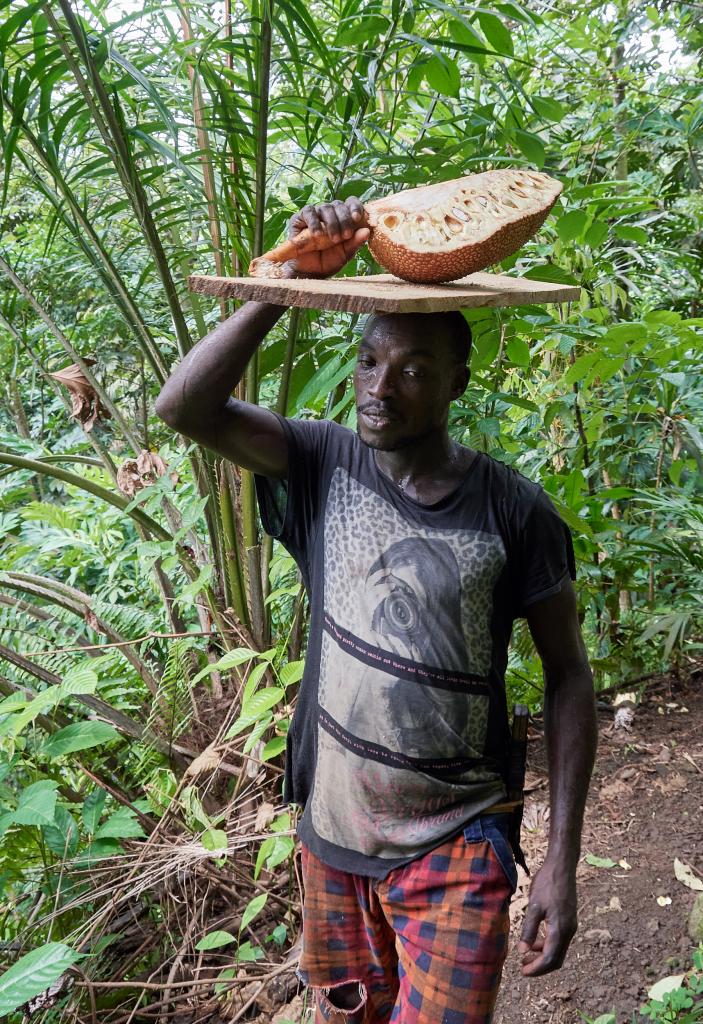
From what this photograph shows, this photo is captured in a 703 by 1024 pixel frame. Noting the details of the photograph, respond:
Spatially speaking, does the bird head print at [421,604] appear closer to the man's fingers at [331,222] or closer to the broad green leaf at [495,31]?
the man's fingers at [331,222]

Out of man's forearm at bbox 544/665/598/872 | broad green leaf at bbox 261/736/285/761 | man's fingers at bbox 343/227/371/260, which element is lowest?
broad green leaf at bbox 261/736/285/761

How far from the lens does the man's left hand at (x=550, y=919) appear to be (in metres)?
1.25

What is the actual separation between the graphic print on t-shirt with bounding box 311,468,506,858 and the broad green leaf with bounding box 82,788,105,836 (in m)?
1.08

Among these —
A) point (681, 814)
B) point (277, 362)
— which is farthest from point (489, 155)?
point (681, 814)

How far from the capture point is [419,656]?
3.99ft

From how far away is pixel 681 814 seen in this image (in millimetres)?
2729

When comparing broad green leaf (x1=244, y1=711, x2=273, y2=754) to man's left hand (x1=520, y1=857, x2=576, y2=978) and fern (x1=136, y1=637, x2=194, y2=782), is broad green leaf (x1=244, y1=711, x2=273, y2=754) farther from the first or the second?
man's left hand (x1=520, y1=857, x2=576, y2=978)

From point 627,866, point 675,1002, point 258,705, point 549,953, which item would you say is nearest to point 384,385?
point 549,953

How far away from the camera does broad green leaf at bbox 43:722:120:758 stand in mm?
1943

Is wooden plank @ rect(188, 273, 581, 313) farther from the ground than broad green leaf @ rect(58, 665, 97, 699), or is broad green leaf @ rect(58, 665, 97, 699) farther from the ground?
wooden plank @ rect(188, 273, 581, 313)

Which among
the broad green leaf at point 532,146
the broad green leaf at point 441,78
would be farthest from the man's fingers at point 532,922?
the broad green leaf at point 441,78

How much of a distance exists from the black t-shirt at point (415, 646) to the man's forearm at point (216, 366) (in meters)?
0.25

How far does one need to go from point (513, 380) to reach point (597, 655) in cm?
132

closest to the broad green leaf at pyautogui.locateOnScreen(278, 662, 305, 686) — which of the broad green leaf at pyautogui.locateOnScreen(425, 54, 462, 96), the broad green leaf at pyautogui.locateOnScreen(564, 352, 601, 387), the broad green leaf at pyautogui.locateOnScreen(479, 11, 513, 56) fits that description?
the broad green leaf at pyautogui.locateOnScreen(564, 352, 601, 387)
